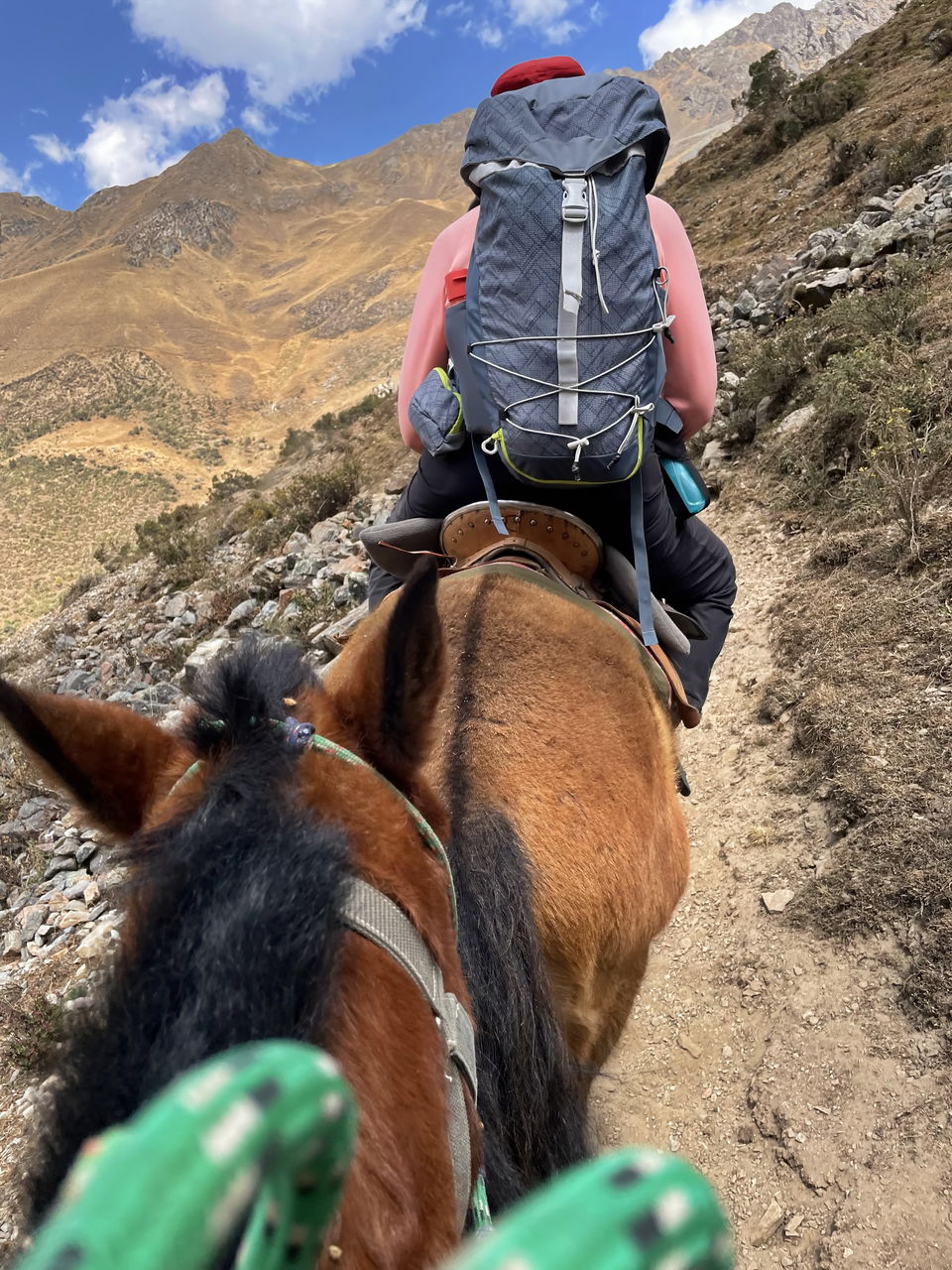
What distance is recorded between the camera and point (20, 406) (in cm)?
4422

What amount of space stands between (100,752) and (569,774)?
1.01 meters

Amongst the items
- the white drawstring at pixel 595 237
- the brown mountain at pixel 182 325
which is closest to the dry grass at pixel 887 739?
the white drawstring at pixel 595 237

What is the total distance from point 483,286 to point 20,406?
52.5m

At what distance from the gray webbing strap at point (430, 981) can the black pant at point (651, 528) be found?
62.4 inches

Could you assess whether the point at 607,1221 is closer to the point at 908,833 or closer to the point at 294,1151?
the point at 294,1151

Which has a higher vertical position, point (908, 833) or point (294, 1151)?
point (294, 1151)

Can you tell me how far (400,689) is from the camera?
1121mm

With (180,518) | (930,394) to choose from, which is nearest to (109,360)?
(180,518)

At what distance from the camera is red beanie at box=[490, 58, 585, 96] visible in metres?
2.24

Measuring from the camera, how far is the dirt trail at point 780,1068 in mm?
2213

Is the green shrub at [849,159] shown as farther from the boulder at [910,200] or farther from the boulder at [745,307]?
the boulder at [745,307]

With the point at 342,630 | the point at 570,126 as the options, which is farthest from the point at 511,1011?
the point at 342,630

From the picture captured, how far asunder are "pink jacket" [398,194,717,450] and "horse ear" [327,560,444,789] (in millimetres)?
1457

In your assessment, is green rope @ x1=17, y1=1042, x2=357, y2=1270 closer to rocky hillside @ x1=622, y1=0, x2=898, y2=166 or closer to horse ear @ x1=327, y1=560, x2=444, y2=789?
horse ear @ x1=327, y1=560, x2=444, y2=789
